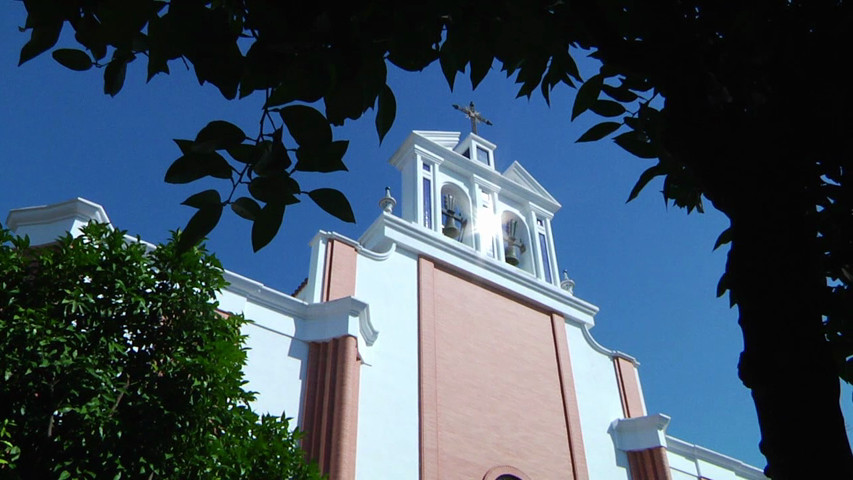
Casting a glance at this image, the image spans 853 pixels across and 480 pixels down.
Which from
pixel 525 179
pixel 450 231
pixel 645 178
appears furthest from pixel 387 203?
pixel 645 178

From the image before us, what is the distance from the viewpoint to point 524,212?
62.0ft

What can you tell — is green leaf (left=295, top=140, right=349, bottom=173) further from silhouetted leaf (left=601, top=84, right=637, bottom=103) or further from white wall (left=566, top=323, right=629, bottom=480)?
white wall (left=566, top=323, right=629, bottom=480)

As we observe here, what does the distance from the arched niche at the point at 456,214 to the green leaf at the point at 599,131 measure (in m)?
13.2

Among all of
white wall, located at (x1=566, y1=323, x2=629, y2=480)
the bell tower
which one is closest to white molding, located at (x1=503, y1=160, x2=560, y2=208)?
the bell tower

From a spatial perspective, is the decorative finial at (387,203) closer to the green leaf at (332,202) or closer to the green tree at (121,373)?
the green tree at (121,373)

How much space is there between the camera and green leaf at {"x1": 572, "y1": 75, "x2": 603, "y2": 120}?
11.3 ft

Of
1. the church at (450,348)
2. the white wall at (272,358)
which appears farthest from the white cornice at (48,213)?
the white wall at (272,358)

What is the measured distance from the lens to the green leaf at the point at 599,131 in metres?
3.49

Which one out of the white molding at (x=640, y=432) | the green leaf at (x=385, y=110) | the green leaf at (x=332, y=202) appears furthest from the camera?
the white molding at (x=640, y=432)

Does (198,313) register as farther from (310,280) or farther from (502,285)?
(502,285)

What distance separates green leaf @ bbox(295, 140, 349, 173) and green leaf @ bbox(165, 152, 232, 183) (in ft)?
0.84

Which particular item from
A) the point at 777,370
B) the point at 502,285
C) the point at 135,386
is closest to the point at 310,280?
the point at 502,285

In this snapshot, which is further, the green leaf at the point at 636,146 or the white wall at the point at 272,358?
the white wall at the point at 272,358

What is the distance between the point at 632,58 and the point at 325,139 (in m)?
Answer: 1.08
